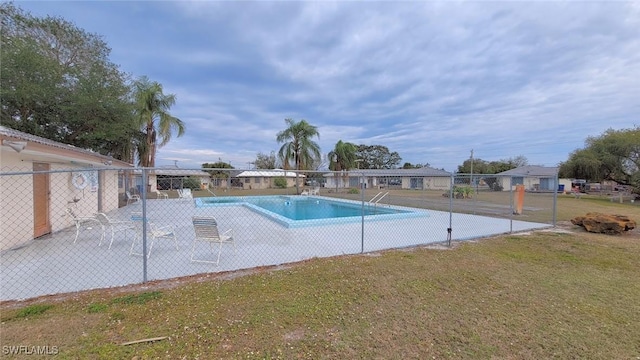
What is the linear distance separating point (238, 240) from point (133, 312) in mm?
3603

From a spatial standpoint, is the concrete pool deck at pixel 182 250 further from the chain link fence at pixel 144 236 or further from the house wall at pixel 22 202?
the house wall at pixel 22 202

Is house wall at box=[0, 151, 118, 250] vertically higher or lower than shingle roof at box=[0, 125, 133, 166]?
lower

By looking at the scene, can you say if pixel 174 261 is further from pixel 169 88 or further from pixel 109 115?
pixel 169 88

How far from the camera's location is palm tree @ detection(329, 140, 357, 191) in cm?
3506

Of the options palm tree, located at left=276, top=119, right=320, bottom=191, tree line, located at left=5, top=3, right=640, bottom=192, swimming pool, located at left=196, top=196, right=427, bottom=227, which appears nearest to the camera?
swimming pool, located at left=196, top=196, right=427, bottom=227

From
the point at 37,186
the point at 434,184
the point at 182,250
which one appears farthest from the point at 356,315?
the point at 434,184

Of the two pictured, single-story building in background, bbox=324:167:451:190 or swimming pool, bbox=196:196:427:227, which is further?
swimming pool, bbox=196:196:427:227

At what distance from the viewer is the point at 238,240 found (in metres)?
6.66

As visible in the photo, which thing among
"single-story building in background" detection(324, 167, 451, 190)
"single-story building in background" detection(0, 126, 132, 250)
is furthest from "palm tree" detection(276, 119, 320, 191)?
"single-story building in background" detection(0, 126, 132, 250)

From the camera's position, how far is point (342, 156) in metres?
35.2

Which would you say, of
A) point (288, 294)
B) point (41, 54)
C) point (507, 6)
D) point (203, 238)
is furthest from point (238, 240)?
point (41, 54)

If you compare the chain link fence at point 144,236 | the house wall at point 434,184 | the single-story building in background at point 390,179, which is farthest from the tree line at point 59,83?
the house wall at point 434,184

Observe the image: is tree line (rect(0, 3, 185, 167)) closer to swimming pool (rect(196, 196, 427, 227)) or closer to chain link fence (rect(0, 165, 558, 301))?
chain link fence (rect(0, 165, 558, 301))

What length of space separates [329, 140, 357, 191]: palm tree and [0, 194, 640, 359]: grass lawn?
100 feet
